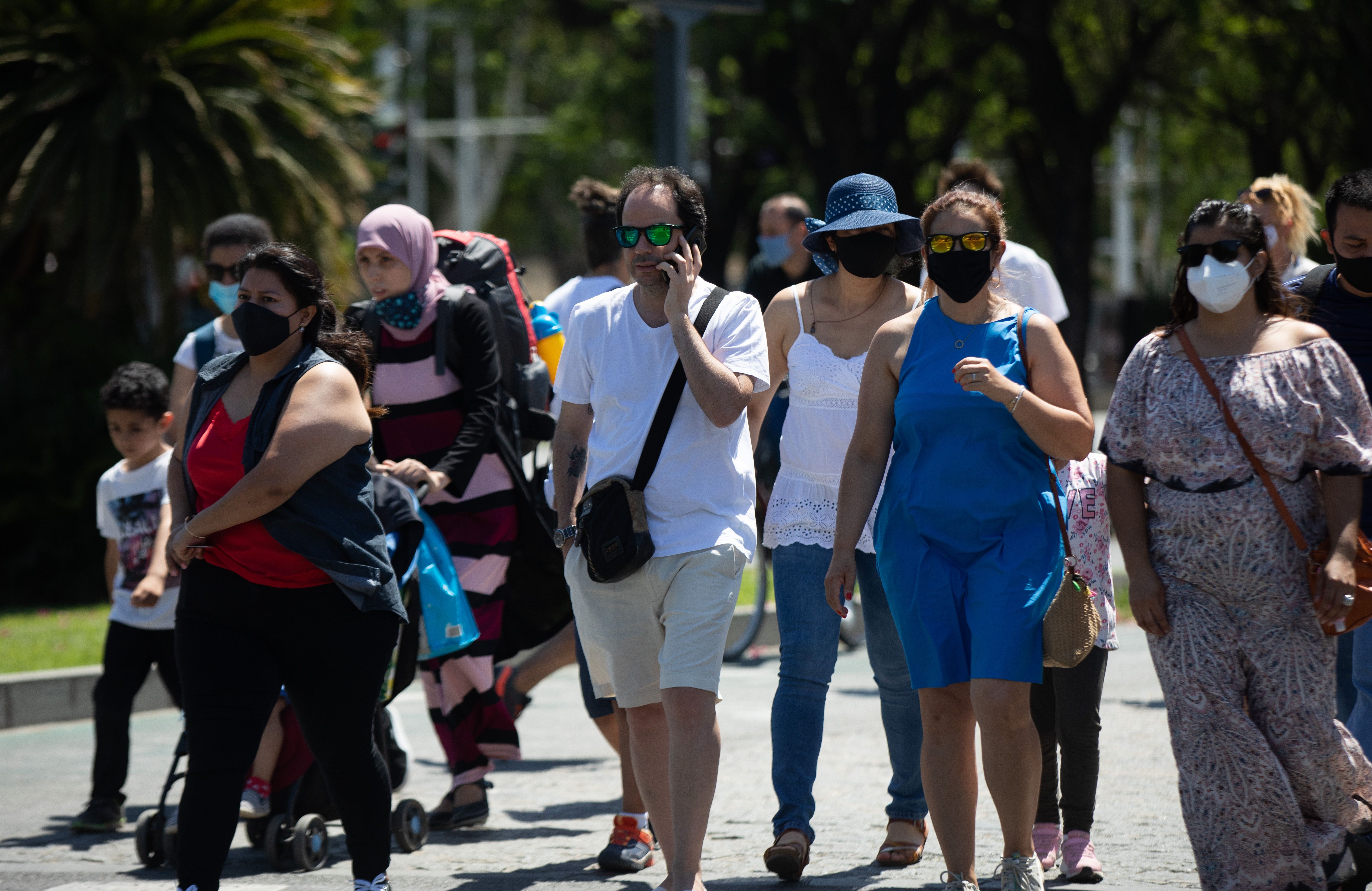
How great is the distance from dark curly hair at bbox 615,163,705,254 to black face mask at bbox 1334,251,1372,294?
1.89 m

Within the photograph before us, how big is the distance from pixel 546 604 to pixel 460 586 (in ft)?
1.82

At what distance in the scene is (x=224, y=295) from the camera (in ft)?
20.9

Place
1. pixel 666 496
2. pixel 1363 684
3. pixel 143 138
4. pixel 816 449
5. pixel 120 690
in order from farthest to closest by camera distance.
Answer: pixel 143 138 → pixel 120 690 → pixel 816 449 → pixel 1363 684 → pixel 666 496

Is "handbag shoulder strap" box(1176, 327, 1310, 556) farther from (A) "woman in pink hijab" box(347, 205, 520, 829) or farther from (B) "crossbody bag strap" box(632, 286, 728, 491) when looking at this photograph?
(A) "woman in pink hijab" box(347, 205, 520, 829)

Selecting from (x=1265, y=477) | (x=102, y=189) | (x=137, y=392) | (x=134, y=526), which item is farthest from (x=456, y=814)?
(x=102, y=189)

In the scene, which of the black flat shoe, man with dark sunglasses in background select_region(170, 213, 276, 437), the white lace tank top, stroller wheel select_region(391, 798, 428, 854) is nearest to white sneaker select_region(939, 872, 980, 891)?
the white lace tank top

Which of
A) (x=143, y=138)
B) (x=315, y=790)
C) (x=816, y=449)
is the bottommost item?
(x=315, y=790)

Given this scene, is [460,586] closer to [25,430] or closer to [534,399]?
[534,399]

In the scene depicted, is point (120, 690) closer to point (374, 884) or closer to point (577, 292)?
point (374, 884)

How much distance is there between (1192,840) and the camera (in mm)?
4117

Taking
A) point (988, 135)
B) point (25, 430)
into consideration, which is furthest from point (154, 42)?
point (988, 135)

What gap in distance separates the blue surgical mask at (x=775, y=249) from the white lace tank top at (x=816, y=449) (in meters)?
3.46

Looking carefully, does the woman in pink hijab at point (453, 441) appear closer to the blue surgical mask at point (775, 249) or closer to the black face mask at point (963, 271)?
the black face mask at point (963, 271)

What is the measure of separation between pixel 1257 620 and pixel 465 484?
281 centimetres
